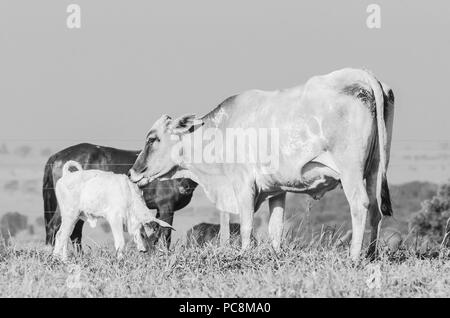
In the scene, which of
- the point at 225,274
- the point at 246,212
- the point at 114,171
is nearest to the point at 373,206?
the point at 246,212

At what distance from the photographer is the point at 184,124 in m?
11.5

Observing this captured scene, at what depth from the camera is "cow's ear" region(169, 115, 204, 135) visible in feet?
37.4

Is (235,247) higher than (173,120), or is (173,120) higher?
(173,120)

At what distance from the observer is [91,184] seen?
10117mm

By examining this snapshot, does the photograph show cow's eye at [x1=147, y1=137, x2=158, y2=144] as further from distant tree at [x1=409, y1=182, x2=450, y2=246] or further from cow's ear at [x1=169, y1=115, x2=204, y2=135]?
distant tree at [x1=409, y1=182, x2=450, y2=246]

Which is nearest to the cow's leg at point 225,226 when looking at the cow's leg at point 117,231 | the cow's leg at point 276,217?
the cow's leg at point 276,217

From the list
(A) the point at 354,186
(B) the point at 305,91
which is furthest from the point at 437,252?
(B) the point at 305,91

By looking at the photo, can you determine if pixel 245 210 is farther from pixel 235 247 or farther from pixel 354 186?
pixel 354 186

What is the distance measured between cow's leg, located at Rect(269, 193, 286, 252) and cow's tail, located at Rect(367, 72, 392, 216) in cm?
123

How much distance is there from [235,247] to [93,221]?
1.45 m

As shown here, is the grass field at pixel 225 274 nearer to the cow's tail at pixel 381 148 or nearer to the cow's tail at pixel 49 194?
the cow's tail at pixel 381 148

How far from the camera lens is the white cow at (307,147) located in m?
9.78

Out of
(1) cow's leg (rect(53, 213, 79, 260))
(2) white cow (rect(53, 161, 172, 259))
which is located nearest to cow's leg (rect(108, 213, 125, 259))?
(2) white cow (rect(53, 161, 172, 259))

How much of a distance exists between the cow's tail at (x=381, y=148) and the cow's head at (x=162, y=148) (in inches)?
90.0
